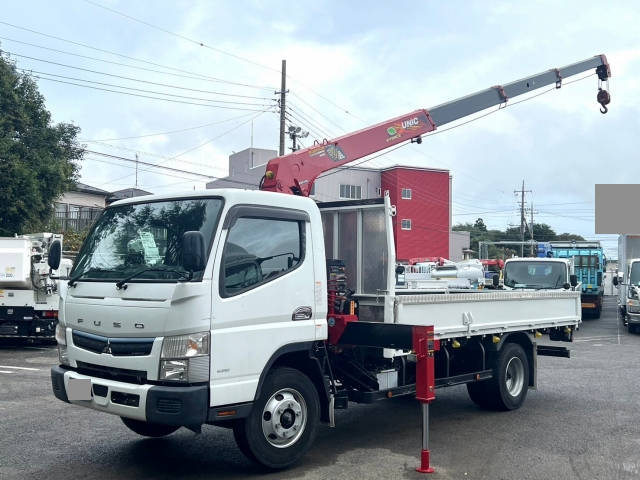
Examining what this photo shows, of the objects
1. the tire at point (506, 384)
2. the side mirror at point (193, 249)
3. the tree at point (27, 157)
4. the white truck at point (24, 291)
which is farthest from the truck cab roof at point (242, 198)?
the tree at point (27, 157)

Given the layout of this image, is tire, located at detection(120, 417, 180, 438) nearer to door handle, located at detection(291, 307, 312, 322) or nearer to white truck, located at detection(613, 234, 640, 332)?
door handle, located at detection(291, 307, 312, 322)

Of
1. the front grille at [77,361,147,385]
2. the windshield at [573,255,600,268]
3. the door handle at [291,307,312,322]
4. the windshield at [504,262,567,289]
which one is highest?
the windshield at [573,255,600,268]

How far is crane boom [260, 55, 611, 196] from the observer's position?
9570 millimetres

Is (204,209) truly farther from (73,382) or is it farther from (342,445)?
(342,445)

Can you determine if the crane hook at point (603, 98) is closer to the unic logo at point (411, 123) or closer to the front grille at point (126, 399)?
the unic logo at point (411, 123)

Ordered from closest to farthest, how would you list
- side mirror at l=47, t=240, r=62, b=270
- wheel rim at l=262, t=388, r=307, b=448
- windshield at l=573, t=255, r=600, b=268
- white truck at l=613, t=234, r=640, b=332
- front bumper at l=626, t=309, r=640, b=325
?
1. wheel rim at l=262, t=388, r=307, b=448
2. side mirror at l=47, t=240, r=62, b=270
3. front bumper at l=626, t=309, r=640, b=325
4. white truck at l=613, t=234, r=640, b=332
5. windshield at l=573, t=255, r=600, b=268

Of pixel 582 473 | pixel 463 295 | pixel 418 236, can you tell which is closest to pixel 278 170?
pixel 463 295

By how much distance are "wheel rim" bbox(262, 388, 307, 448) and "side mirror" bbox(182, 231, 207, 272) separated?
150 cm

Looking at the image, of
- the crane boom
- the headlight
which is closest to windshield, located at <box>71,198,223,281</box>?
the headlight

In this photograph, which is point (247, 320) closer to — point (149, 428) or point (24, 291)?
point (149, 428)

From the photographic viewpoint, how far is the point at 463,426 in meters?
8.39

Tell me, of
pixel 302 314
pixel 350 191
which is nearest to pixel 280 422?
pixel 302 314

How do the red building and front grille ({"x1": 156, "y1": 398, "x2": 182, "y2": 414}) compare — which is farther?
the red building

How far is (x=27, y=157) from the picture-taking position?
77.0 ft
